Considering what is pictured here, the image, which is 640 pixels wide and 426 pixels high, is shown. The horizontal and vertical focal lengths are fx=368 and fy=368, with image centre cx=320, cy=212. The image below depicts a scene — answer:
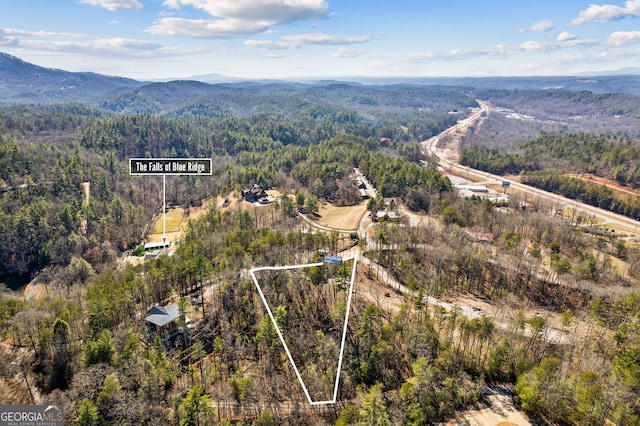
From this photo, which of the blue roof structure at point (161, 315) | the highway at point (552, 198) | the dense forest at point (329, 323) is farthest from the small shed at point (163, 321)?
the highway at point (552, 198)

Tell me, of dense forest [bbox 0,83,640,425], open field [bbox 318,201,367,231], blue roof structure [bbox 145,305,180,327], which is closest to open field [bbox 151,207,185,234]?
dense forest [bbox 0,83,640,425]

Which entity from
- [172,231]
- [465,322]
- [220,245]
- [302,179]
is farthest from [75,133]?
[465,322]

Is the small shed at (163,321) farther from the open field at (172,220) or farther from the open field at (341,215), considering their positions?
the open field at (172,220)

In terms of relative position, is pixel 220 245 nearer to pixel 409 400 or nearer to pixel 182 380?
pixel 182 380

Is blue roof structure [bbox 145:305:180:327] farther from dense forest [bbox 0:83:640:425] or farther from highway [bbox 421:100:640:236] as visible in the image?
highway [bbox 421:100:640:236]

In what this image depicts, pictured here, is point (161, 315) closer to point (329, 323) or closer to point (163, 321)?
point (163, 321)

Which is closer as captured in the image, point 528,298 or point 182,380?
point 182,380

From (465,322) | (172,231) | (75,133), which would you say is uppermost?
(75,133)

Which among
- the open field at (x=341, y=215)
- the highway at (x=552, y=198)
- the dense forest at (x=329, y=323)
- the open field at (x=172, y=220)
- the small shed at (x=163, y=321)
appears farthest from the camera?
the open field at (x=172, y=220)

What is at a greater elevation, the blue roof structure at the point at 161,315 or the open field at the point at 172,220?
the blue roof structure at the point at 161,315

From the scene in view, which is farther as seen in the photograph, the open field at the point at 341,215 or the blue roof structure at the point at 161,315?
the open field at the point at 341,215

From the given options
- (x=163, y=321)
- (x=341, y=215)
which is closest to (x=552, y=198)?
(x=341, y=215)
